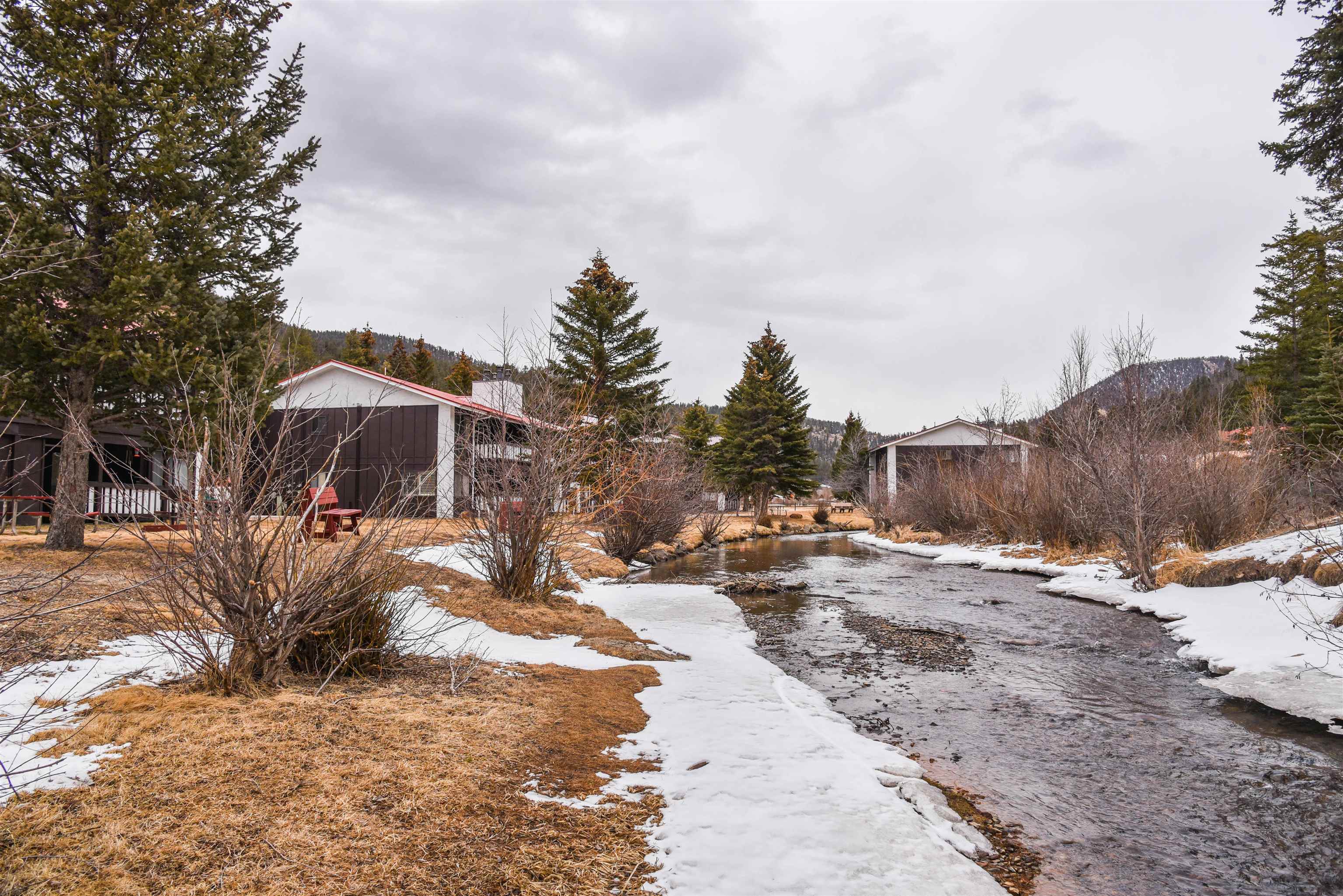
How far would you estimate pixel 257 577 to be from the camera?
4945 mm

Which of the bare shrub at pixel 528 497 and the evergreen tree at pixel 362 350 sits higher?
the evergreen tree at pixel 362 350

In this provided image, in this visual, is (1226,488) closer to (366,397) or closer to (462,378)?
(366,397)

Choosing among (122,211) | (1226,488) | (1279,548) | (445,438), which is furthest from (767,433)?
(122,211)

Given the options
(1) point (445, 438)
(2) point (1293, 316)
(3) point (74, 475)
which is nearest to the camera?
(3) point (74, 475)

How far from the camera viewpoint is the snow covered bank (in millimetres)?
7152

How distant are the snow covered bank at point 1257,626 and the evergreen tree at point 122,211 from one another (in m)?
12.5

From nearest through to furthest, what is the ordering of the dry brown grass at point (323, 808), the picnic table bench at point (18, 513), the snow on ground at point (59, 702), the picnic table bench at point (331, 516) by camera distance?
the dry brown grass at point (323, 808)
the snow on ground at point (59, 702)
the picnic table bench at point (331, 516)
the picnic table bench at point (18, 513)

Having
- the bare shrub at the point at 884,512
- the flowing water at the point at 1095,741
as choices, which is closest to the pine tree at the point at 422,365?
the bare shrub at the point at 884,512

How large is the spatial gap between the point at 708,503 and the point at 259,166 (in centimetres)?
1624

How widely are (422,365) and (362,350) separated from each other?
497cm

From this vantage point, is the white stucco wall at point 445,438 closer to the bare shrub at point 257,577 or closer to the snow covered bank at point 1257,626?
the snow covered bank at point 1257,626

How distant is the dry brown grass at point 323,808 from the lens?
293cm

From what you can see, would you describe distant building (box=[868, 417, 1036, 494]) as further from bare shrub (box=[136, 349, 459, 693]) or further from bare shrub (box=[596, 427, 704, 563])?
bare shrub (box=[136, 349, 459, 693])

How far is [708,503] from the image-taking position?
79.6 ft
